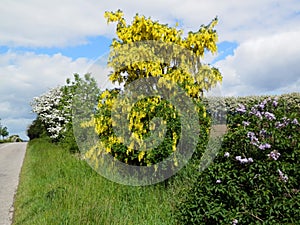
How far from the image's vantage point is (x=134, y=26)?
763 centimetres

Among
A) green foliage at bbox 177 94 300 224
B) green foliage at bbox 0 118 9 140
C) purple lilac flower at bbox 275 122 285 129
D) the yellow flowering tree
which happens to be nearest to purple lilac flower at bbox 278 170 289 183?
green foliage at bbox 177 94 300 224

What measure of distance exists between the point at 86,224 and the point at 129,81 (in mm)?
3728

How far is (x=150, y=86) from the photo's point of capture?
292 inches

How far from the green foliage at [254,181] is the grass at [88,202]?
2.07 ft

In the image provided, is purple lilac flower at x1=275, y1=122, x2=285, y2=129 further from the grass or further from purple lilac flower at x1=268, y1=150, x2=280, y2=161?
the grass

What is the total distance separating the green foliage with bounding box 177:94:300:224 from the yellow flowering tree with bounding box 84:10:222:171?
5.63 ft

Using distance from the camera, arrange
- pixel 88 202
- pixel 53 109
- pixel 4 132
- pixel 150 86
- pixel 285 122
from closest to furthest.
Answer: pixel 285 122 → pixel 88 202 → pixel 150 86 → pixel 53 109 → pixel 4 132

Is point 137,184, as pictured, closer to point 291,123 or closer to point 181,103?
point 181,103

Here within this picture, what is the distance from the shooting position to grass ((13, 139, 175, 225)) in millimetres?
4970

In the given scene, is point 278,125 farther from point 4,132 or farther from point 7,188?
point 4,132

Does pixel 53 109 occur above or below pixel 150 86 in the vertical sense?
above

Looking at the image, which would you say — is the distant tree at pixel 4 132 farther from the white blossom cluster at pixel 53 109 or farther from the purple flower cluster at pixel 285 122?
the purple flower cluster at pixel 285 122

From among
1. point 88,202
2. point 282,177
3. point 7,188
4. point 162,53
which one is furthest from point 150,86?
point 7,188

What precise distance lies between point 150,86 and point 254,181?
3.32 metres
